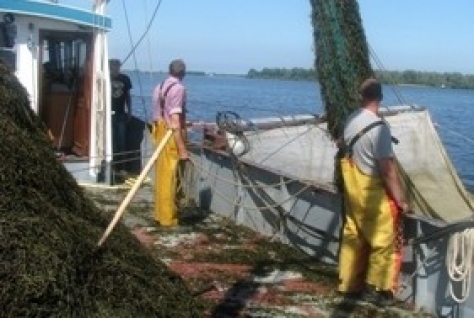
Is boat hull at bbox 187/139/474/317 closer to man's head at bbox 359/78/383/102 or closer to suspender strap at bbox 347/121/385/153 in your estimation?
suspender strap at bbox 347/121/385/153

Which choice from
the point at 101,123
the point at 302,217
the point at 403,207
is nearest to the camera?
the point at 403,207

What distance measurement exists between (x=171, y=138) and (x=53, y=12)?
3.39 m

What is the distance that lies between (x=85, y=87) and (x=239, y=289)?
20.1 ft

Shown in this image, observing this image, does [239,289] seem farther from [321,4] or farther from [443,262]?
[321,4]

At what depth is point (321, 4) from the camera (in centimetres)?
659

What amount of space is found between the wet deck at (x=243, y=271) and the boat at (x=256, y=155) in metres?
0.25

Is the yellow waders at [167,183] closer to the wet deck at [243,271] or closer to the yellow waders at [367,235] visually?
the wet deck at [243,271]

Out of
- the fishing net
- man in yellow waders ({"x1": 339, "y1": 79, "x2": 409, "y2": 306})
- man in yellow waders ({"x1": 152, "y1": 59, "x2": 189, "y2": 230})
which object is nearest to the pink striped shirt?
man in yellow waders ({"x1": 152, "y1": 59, "x2": 189, "y2": 230})

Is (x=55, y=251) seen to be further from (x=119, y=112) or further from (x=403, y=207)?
(x=119, y=112)

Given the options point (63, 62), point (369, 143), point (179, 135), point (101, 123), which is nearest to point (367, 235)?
point (369, 143)

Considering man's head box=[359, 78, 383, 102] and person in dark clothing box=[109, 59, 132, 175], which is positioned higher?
man's head box=[359, 78, 383, 102]

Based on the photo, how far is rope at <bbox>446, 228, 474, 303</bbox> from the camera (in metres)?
5.64

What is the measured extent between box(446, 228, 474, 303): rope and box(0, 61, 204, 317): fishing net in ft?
7.39

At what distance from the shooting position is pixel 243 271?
23.2 feet
